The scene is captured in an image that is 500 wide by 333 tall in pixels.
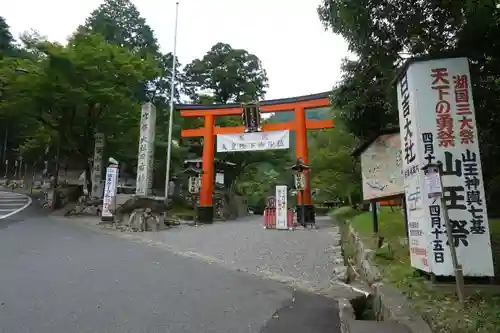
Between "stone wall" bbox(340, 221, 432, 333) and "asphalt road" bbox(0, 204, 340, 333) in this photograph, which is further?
"asphalt road" bbox(0, 204, 340, 333)

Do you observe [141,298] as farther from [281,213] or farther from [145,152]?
[145,152]

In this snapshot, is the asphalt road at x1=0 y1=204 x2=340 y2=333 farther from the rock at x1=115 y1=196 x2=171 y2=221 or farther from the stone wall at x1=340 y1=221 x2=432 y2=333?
the rock at x1=115 y1=196 x2=171 y2=221

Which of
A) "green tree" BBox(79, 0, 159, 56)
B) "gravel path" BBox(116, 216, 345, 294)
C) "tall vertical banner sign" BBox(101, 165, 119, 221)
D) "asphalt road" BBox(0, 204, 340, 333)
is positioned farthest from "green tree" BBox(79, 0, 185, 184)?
"asphalt road" BBox(0, 204, 340, 333)

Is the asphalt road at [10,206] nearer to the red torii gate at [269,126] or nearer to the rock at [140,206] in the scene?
the rock at [140,206]

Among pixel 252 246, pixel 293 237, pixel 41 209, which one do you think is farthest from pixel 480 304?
pixel 41 209

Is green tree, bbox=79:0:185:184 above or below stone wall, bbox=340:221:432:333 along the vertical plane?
above

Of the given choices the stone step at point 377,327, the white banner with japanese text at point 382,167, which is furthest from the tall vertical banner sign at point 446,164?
the white banner with japanese text at point 382,167

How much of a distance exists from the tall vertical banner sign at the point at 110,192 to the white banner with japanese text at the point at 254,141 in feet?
18.5

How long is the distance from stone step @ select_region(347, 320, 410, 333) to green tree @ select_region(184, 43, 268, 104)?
3313cm

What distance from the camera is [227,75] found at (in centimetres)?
3612

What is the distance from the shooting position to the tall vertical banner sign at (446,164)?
15.7 feet

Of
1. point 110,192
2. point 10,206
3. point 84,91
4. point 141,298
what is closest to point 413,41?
point 141,298

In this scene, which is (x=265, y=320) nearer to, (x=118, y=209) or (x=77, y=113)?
(x=118, y=209)

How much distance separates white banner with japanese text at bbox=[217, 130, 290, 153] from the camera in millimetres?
18625
